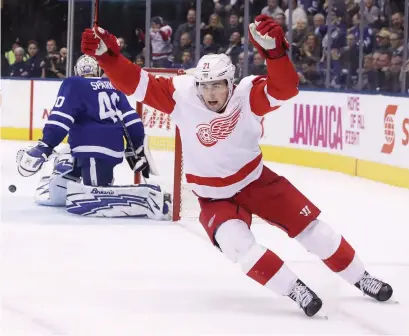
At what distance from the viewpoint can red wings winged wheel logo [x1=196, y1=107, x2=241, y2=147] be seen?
13.4ft

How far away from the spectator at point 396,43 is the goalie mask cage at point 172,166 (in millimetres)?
2467

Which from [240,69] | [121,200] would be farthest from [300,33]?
[121,200]

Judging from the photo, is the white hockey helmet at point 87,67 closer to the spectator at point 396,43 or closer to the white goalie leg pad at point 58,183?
the white goalie leg pad at point 58,183

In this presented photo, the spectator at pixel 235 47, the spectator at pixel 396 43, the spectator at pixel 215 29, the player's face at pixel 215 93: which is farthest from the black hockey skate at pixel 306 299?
the spectator at pixel 215 29

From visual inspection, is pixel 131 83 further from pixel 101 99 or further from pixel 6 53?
pixel 6 53

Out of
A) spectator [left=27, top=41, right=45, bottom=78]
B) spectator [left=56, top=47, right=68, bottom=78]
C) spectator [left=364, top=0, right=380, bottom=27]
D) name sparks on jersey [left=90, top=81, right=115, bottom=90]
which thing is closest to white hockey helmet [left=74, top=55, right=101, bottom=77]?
name sparks on jersey [left=90, top=81, right=115, bottom=90]

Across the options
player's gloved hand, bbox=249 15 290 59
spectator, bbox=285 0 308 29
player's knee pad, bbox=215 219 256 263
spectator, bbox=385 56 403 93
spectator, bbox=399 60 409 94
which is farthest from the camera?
spectator, bbox=285 0 308 29

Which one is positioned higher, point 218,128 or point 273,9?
point 273,9

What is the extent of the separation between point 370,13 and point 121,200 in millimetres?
4029

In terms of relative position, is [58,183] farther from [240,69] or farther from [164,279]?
[240,69]

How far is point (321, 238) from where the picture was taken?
4.09 meters

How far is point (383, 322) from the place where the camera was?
3.79m

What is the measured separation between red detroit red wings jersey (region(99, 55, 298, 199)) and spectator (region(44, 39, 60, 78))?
337 inches

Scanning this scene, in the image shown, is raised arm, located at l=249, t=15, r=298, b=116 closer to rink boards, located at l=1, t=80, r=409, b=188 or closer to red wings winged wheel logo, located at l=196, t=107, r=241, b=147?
red wings winged wheel logo, located at l=196, t=107, r=241, b=147
